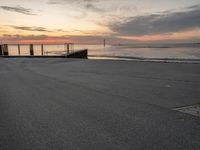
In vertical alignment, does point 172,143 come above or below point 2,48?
below

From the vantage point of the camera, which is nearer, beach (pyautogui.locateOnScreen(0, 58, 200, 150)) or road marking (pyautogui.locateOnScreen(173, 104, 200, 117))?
beach (pyautogui.locateOnScreen(0, 58, 200, 150))

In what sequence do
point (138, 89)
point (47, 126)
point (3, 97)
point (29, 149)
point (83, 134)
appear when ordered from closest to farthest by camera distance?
point (29, 149)
point (83, 134)
point (47, 126)
point (3, 97)
point (138, 89)

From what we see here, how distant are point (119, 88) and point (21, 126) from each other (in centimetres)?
357

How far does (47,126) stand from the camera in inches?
128

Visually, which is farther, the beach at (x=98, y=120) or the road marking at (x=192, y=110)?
A: the road marking at (x=192, y=110)

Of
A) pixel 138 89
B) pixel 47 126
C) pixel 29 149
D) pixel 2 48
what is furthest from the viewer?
pixel 2 48

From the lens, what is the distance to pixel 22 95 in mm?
5293

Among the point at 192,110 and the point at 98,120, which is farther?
the point at 192,110

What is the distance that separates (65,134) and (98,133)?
544 mm

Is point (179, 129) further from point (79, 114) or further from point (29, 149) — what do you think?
point (29, 149)

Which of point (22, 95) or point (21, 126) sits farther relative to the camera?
point (22, 95)

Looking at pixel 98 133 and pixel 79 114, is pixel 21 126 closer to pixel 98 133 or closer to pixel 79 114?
pixel 79 114

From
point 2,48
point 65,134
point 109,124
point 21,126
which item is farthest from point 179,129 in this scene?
point 2,48

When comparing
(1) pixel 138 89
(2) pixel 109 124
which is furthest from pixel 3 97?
(1) pixel 138 89
